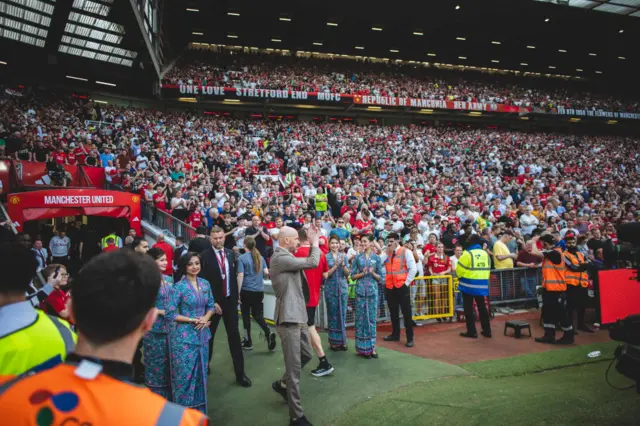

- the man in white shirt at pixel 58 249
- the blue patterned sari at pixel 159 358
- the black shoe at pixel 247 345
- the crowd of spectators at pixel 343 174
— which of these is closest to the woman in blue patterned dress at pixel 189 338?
the blue patterned sari at pixel 159 358

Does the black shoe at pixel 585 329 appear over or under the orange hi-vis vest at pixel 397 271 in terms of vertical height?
under

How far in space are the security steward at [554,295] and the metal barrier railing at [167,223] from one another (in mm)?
7482

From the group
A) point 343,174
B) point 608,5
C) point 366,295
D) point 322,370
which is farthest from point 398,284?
point 608,5

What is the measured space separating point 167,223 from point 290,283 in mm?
7687

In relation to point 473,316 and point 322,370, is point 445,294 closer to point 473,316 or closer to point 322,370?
point 473,316

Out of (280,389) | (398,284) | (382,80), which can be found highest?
(382,80)

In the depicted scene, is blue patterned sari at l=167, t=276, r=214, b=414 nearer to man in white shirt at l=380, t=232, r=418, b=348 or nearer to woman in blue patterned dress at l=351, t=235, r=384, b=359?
woman in blue patterned dress at l=351, t=235, r=384, b=359

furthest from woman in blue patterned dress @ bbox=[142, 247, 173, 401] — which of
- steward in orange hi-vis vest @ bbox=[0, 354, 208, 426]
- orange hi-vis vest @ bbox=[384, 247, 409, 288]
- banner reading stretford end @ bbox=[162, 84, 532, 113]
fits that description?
banner reading stretford end @ bbox=[162, 84, 532, 113]

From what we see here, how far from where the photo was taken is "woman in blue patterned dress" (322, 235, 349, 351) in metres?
6.39

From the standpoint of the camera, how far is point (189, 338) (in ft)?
12.9

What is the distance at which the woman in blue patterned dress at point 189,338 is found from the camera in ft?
12.6

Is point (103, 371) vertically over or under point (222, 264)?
over

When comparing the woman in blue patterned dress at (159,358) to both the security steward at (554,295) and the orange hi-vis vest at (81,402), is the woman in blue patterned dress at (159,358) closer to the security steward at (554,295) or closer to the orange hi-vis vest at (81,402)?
the orange hi-vis vest at (81,402)

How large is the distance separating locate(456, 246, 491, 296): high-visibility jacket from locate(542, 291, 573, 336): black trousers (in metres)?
0.98
